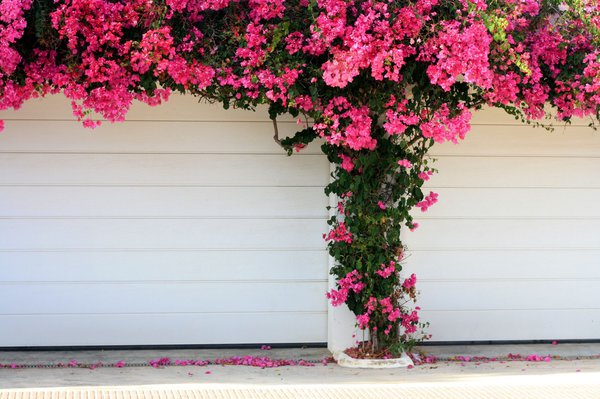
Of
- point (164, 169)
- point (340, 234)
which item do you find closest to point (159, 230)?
point (164, 169)

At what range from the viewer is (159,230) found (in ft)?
24.3

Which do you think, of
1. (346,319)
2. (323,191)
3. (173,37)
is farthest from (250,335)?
(173,37)

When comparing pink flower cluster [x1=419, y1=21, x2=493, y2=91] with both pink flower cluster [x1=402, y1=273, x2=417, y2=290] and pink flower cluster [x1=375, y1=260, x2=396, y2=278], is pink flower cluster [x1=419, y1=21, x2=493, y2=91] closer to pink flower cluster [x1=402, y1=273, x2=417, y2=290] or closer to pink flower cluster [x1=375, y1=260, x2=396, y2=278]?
pink flower cluster [x1=375, y1=260, x2=396, y2=278]

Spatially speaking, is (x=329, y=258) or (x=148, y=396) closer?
(x=148, y=396)

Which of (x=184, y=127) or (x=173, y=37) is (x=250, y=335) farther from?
(x=173, y=37)

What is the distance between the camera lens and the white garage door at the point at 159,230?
7.32m

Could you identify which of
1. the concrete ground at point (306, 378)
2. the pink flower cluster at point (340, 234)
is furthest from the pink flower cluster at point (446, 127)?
the concrete ground at point (306, 378)

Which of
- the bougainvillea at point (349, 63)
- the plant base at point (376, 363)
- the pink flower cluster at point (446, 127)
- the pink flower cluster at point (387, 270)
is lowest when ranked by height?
the plant base at point (376, 363)

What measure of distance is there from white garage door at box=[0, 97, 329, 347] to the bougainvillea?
77cm

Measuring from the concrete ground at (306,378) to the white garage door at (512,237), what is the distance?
239mm

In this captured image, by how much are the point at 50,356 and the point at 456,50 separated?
145 inches

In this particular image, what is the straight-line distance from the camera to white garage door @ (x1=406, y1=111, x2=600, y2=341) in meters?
7.70

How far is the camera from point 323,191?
7.52 meters

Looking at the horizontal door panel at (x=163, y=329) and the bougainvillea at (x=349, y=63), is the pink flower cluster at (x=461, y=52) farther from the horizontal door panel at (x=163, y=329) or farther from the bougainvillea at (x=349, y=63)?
the horizontal door panel at (x=163, y=329)
